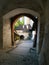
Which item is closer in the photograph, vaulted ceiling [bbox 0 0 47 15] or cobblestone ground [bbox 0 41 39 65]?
cobblestone ground [bbox 0 41 39 65]

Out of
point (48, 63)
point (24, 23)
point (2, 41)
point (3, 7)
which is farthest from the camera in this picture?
point (24, 23)

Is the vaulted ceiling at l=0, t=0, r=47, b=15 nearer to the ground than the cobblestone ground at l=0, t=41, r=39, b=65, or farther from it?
farther from it

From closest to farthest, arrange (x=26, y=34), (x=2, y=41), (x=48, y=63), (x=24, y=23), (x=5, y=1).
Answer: (x=48, y=63) < (x=5, y=1) < (x=2, y=41) < (x=26, y=34) < (x=24, y=23)

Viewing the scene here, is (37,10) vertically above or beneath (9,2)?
beneath

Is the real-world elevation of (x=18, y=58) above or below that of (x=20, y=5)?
below

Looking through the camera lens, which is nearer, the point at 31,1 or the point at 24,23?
the point at 31,1

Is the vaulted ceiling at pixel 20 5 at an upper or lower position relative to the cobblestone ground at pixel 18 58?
upper

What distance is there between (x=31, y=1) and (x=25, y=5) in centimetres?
24

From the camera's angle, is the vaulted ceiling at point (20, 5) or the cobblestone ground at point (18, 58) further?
the vaulted ceiling at point (20, 5)

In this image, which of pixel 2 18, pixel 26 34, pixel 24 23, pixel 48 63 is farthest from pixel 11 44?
pixel 24 23

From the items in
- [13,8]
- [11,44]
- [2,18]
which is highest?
[13,8]

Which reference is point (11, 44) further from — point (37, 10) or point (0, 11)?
point (37, 10)

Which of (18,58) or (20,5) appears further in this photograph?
(20,5)

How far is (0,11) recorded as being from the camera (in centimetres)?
429
